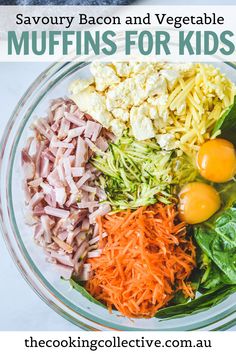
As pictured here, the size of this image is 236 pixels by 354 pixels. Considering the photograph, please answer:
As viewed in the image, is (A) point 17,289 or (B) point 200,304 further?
(A) point 17,289

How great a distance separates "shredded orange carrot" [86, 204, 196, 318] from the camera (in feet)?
7.78

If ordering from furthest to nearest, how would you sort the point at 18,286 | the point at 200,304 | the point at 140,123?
1. the point at 18,286
2. the point at 200,304
3. the point at 140,123

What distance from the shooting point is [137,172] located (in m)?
2.43

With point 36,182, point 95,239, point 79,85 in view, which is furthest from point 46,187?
point 79,85

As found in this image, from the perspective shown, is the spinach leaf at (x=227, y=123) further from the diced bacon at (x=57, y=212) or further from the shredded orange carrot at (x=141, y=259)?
the diced bacon at (x=57, y=212)

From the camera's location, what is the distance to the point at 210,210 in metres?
2.44

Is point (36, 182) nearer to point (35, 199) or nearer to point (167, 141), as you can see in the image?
point (35, 199)

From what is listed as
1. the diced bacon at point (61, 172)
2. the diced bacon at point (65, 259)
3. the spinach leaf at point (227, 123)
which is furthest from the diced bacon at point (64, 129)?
the spinach leaf at point (227, 123)

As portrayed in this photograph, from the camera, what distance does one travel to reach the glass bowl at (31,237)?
8.20 feet

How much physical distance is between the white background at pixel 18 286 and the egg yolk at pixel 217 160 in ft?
2.04

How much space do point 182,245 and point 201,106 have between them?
0.53 meters

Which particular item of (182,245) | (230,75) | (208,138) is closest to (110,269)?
(182,245)

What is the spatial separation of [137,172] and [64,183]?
274 millimetres
